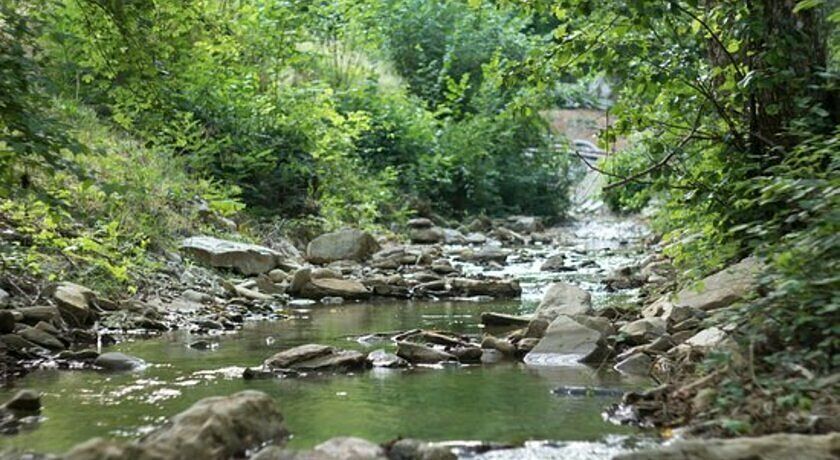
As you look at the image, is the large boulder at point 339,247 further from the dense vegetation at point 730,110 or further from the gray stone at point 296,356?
the gray stone at point 296,356

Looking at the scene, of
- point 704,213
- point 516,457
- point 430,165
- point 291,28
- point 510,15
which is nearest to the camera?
point 516,457

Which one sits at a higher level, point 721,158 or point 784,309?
point 721,158

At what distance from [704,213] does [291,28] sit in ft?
34.0

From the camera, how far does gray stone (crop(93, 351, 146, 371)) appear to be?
590 centimetres

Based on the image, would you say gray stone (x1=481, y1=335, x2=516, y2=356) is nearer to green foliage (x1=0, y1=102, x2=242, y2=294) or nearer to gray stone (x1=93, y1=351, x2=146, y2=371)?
gray stone (x1=93, y1=351, x2=146, y2=371)

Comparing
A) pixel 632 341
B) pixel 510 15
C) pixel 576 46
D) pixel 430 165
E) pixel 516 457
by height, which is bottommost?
pixel 516 457

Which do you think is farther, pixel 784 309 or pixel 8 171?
pixel 8 171

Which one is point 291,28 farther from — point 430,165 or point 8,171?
point 8,171

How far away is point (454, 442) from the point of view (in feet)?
12.9

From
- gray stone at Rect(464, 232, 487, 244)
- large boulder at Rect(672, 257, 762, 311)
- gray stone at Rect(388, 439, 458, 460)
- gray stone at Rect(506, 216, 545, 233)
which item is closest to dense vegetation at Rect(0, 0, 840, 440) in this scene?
large boulder at Rect(672, 257, 762, 311)

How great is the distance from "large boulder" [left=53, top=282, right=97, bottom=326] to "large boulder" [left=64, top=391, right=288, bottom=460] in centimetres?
384

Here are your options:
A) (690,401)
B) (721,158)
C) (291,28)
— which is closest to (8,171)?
(690,401)

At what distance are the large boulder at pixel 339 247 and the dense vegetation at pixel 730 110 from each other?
678 cm

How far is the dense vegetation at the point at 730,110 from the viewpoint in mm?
4699
